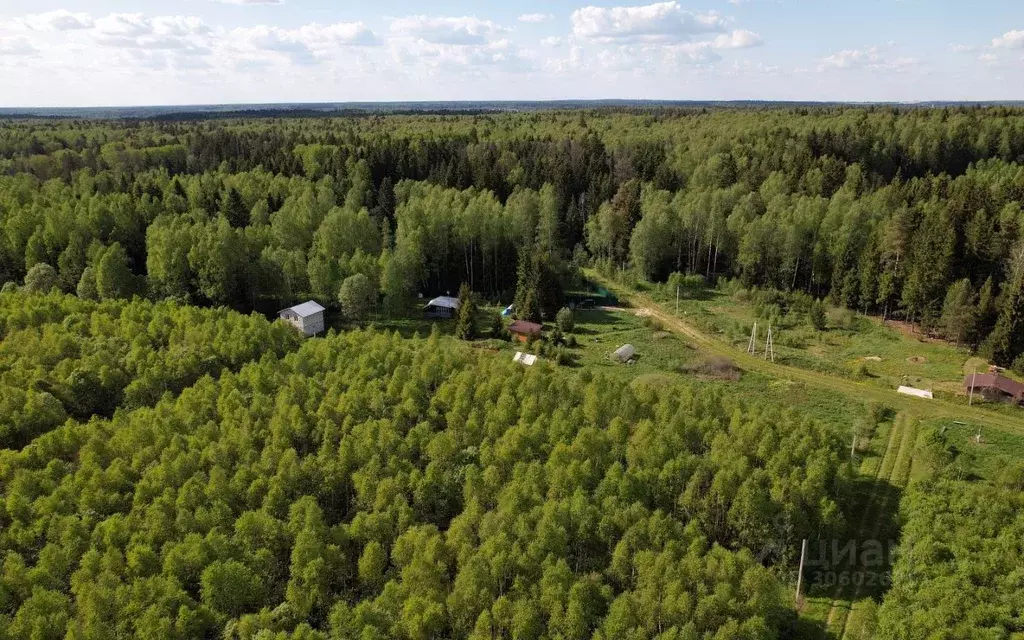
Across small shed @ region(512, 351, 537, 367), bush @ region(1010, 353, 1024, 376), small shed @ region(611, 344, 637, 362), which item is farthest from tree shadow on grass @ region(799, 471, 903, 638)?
small shed @ region(512, 351, 537, 367)

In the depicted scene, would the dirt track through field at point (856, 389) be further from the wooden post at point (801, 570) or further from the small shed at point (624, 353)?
the wooden post at point (801, 570)

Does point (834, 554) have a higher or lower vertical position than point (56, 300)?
lower

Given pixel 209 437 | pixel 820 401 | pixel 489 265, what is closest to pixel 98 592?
pixel 209 437

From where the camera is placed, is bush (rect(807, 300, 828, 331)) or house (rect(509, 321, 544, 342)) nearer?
house (rect(509, 321, 544, 342))

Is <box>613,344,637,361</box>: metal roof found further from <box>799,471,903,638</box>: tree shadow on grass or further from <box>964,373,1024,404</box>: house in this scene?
<box>964,373,1024,404</box>: house

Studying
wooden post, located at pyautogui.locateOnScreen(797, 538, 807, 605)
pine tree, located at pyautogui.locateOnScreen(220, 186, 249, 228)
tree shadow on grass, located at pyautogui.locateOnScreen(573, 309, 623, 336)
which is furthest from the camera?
pine tree, located at pyautogui.locateOnScreen(220, 186, 249, 228)

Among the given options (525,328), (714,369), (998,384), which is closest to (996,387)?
(998,384)

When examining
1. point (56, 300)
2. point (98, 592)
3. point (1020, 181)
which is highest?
point (1020, 181)

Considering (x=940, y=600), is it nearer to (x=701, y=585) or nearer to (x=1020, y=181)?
(x=701, y=585)
